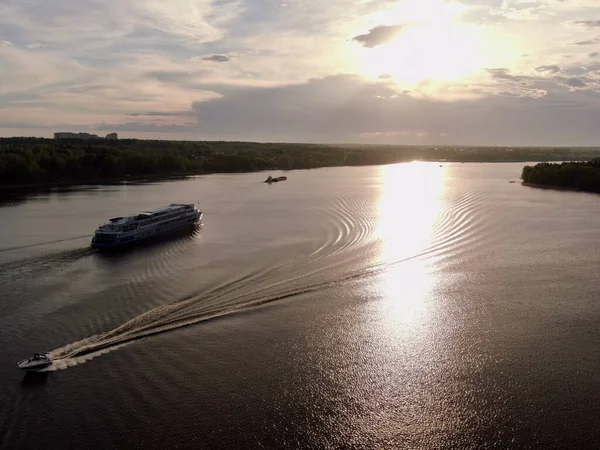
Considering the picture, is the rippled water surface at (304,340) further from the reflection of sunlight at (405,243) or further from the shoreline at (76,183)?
the shoreline at (76,183)

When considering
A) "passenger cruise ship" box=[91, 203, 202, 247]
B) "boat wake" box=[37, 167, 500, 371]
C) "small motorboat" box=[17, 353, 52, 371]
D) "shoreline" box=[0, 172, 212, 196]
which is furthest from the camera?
"shoreline" box=[0, 172, 212, 196]

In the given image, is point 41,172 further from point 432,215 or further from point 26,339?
point 26,339

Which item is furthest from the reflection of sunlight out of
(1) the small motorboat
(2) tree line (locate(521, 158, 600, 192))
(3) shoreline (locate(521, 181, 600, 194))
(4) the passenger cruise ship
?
(2) tree line (locate(521, 158, 600, 192))

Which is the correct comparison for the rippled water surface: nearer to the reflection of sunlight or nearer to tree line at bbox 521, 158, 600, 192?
the reflection of sunlight

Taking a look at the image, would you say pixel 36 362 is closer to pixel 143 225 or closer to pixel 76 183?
pixel 143 225

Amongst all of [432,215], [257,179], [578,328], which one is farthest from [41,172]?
[578,328]
